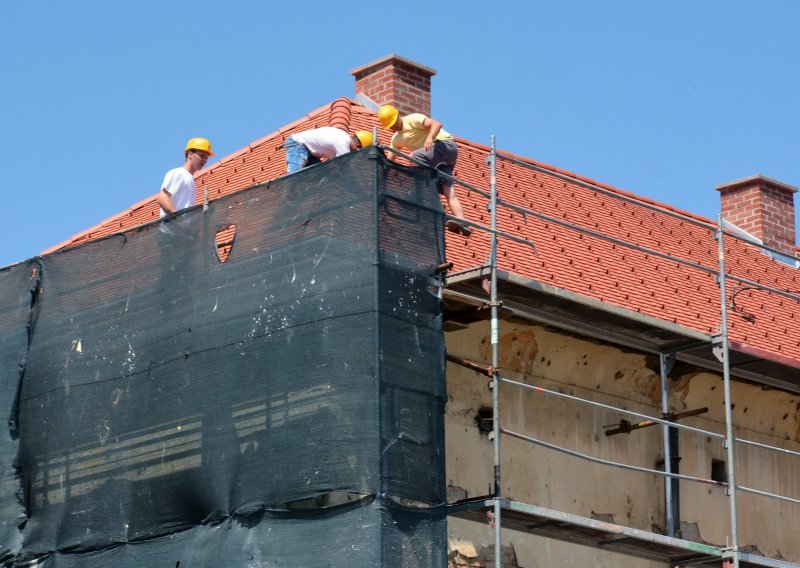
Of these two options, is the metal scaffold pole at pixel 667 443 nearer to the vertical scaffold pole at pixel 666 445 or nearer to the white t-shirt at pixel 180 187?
the vertical scaffold pole at pixel 666 445

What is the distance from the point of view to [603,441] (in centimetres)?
1500

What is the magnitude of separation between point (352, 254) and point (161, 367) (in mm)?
1756

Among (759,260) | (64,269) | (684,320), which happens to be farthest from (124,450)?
(759,260)

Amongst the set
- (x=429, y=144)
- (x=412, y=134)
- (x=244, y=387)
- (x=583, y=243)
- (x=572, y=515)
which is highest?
(x=583, y=243)

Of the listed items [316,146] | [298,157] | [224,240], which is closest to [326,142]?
[316,146]

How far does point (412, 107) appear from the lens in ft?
58.3

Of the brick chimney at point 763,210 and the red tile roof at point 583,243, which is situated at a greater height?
the brick chimney at point 763,210

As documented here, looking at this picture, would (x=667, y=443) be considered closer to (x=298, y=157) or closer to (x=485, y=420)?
(x=485, y=420)

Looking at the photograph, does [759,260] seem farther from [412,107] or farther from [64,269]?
[64,269]

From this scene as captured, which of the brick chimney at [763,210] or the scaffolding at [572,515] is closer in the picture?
the scaffolding at [572,515]

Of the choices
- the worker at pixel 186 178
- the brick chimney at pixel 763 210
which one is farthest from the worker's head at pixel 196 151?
the brick chimney at pixel 763 210

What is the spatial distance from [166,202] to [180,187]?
0.26m

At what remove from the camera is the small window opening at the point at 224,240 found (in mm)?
12258

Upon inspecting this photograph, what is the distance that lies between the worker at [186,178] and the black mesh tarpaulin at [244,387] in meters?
0.63
